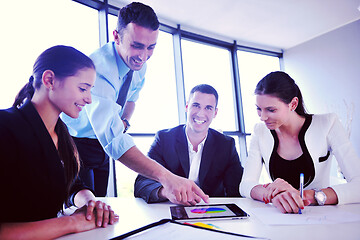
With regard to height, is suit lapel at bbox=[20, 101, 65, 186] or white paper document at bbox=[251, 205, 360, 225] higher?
suit lapel at bbox=[20, 101, 65, 186]

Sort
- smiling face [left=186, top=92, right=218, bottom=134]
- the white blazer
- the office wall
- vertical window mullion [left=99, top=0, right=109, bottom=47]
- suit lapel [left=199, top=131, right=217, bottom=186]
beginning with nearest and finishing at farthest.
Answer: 1. the white blazer
2. suit lapel [left=199, top=131, right=217, bottom=186]
3. smiling face [left=186, top=92, right=218, bottom=134]
4. vertical window mullion [left=99, top=0, right=109, bottom=47]
5. the office wall

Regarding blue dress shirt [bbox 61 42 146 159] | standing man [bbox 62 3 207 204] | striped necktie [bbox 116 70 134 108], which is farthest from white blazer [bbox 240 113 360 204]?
striped necktie [bbox 116 70 134 108]

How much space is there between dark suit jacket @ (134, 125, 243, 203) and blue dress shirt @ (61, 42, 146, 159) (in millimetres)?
546

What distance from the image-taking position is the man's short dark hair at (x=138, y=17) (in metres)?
1.43

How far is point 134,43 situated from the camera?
1453mm

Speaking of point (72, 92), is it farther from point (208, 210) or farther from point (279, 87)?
point (279, 87)

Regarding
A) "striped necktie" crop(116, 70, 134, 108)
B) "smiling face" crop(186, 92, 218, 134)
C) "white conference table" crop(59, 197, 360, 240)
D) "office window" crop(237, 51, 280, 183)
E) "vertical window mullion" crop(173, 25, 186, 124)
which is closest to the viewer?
"white conference table" crop(59, 197, 360, 240)

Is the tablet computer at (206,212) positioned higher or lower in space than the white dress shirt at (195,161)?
lower

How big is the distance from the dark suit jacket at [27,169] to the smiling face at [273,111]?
3.96ft

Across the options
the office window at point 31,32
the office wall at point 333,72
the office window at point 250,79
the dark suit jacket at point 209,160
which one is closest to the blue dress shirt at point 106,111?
the dark suit jacket at point 209,160

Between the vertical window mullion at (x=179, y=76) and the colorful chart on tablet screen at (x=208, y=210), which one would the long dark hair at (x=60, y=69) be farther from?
the vertical window mullion at (x=179, y=76)

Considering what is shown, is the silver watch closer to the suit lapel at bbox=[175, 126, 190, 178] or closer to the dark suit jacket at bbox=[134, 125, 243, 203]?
the dark suit jacket at bbox=[134, 125, 243, 203]

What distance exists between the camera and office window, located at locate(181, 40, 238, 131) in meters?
4.46

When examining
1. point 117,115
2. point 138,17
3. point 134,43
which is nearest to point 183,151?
point 117,115
